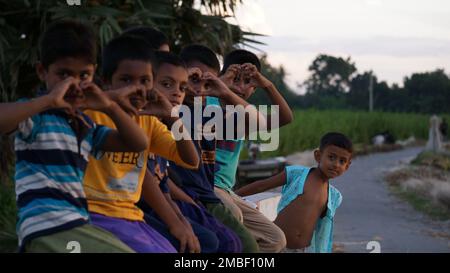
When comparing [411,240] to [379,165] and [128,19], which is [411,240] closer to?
[128,19]

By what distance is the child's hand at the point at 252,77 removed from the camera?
158 inches

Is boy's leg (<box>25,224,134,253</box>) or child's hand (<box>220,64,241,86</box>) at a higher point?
child's hand (<box>220,64,241,86</box>)

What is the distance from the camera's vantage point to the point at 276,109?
4141mm

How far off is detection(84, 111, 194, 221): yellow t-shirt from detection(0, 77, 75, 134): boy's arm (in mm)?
406

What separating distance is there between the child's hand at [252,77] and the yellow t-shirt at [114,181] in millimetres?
1031

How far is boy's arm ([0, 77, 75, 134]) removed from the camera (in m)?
2.45

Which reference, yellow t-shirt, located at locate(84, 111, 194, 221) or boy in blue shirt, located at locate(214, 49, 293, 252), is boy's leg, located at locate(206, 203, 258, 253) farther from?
yellow t-shirt, located at locate(84, 111, 194, 221)

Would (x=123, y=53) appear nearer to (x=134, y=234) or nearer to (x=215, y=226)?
(x=134, y=234)

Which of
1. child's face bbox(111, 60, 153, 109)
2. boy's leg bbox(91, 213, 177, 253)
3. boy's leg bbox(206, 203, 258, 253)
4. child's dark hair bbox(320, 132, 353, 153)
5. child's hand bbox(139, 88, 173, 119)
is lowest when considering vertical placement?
boy's leg bbox(206, 203, 258, 253)

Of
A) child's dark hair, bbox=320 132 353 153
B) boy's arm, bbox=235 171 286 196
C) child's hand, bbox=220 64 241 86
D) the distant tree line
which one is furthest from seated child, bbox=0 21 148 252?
the distant tree line

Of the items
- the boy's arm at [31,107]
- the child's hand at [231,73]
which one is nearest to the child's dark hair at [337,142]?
the child's hand at [231,73]

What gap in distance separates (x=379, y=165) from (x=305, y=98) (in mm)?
35228

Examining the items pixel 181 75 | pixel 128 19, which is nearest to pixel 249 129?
pixel 181 75

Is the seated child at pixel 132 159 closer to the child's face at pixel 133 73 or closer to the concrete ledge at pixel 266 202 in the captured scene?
the child's face at pixel 133 73
